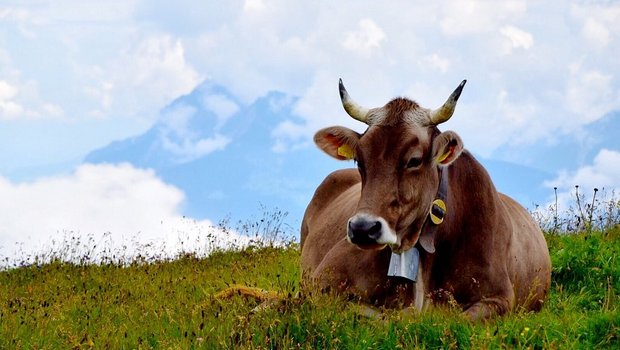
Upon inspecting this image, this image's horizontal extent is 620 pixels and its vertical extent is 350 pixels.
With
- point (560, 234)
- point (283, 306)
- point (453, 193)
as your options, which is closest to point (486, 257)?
point (453, 193)

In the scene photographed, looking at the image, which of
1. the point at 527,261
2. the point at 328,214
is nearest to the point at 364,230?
the point at 527,261

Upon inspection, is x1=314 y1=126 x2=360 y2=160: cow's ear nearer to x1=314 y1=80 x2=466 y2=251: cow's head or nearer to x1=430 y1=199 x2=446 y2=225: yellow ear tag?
x1=314 y1=80 x2=466 y2=251: cow's head

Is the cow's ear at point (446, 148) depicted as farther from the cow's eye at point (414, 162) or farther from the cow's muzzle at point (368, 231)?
the cow's muzzle at point (368, 231)

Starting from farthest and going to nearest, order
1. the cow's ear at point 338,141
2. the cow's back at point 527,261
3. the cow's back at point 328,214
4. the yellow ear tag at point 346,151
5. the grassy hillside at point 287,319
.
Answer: the cow's back at point 328,214 → the cow's back at point 527,261 → the yellow ear tag at point 346,151 → the cow's ear at point 338,141 → the grassy hillside at point 287,319

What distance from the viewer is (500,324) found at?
6539mm

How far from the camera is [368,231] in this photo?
6.21 m

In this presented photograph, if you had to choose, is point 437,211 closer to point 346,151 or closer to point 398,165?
point 398,165

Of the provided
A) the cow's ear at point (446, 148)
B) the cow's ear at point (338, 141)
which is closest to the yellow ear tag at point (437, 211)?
the cow's ear at point (446, 148)

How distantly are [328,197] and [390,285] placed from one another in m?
3.92

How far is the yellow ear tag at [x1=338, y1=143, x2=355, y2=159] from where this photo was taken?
282 inches

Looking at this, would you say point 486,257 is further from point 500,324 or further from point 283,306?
point 283,306

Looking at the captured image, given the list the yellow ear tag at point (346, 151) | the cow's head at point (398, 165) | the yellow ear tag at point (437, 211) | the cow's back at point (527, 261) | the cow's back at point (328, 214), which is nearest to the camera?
the cow's head at point (398, 165)

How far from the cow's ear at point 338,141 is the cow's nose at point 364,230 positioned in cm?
90

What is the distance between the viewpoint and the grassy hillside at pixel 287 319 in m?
6.12
